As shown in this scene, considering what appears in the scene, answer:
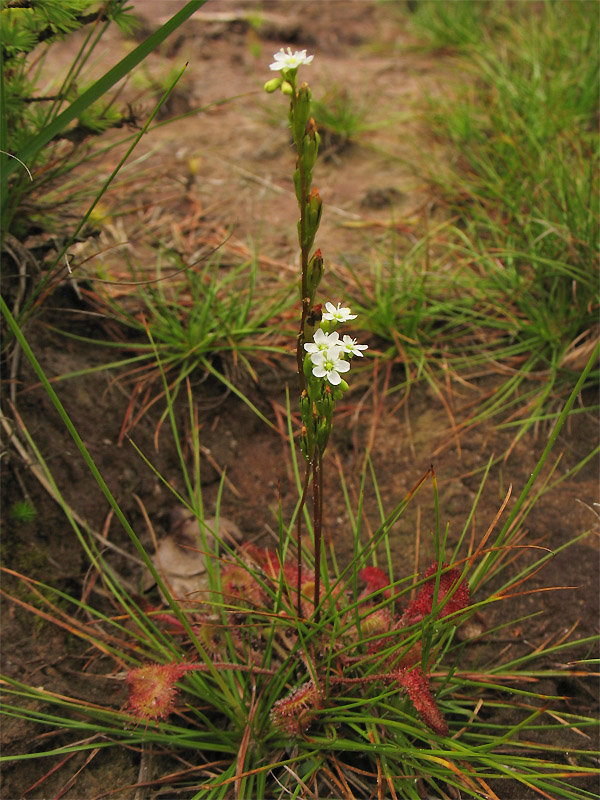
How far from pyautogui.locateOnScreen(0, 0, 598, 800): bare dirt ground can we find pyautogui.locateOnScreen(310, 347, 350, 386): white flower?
0.31m

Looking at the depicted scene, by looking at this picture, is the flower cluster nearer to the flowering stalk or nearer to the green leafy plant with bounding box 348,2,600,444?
the flowering stalk

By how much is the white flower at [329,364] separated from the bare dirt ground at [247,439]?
1.00 feet

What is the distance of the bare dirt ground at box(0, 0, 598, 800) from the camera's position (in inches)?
68.1

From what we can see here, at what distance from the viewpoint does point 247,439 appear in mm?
2318

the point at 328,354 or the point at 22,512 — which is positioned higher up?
the point at 328,354

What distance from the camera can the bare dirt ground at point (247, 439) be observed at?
5.67 ft

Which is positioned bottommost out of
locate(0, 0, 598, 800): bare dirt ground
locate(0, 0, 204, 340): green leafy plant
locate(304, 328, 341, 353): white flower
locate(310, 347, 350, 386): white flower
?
locate(0, 0, 598, 800): bare dirt ground

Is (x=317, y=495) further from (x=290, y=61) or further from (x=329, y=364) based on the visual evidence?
(x=290, y=61)

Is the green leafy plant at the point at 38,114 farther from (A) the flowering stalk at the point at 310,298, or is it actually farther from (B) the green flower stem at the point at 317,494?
(B) the green flower stem at the point at 317,494

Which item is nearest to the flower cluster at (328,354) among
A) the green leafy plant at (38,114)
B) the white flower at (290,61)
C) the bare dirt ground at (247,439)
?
the bare dirt ground at (247,439)

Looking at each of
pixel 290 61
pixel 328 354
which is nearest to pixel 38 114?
pixel 290 61

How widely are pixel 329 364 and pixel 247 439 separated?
1172 mm

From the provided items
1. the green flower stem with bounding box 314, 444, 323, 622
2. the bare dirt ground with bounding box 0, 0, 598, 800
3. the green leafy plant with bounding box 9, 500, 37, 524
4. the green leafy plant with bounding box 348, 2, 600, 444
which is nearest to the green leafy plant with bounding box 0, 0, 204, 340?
the bare dirt ground with bounding box 0, 0, 598, 800

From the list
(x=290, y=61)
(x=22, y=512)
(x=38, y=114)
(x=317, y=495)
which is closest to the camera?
(x=290, y=61)
